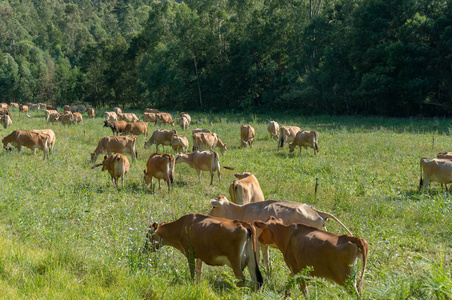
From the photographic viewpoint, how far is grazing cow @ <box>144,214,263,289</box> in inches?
219

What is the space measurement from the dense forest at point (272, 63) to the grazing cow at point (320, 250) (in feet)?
101

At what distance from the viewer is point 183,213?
30.0 ft

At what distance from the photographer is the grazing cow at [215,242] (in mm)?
5566

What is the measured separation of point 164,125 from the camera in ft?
103

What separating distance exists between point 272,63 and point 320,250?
39822 millimetres

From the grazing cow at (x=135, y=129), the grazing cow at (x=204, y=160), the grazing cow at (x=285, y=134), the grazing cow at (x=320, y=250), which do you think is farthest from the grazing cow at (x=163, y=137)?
the grazing cow at (x=320, y=250)

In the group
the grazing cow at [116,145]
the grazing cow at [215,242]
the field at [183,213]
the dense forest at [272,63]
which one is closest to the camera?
the field at [183,213]

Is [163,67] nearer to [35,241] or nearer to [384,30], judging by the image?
[384,30]

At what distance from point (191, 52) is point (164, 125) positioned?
A: 18426mm

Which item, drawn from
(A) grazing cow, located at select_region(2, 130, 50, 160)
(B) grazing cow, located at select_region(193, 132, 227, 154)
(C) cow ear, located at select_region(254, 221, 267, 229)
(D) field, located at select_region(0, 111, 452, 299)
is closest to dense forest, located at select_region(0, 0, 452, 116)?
(D) field, located at select_region(0, 111, 452, 299)

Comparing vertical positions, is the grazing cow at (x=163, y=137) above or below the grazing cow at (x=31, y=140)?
below

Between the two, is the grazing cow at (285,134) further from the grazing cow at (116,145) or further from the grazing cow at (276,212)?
the grazing cow at (276,212)

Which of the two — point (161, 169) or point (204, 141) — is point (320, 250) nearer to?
point (161, 169)

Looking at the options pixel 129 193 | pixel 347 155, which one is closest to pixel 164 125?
pixel 347 155
